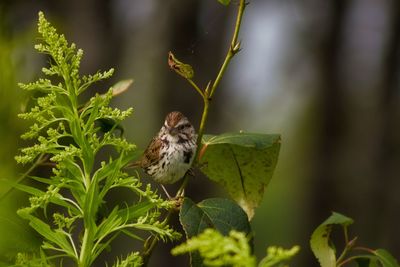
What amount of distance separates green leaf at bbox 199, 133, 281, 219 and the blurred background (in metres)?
7.27

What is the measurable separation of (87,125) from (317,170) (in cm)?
1211

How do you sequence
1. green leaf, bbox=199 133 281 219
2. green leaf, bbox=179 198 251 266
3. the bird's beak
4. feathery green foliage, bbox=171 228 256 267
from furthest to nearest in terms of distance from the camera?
the bird's beak → green leaf, bbox=199 133 281 219 → green leaf, bbox=179 198 251 266 → feathery green foliage, bbox=171 228 256 267

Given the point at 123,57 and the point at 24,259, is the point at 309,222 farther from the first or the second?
the point at 24,259

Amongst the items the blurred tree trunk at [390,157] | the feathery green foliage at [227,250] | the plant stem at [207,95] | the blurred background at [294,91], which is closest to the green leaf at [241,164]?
the plant stem at [207,95]

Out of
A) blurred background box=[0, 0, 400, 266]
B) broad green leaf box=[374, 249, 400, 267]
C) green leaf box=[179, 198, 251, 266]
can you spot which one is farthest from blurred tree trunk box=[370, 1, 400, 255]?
green leaf box=[179, 198, 251, 266]

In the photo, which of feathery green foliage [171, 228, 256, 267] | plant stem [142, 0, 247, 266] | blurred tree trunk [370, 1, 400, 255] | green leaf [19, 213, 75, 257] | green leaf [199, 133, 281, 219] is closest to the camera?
feathery green foliage [171, 228, 256, 267]

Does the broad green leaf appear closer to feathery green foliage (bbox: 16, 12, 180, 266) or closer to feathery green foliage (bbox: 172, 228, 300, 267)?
feathery green foliage (bbox: 16, 12, 180, 266)

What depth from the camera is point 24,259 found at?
117 cm

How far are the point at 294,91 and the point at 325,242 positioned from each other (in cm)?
1329

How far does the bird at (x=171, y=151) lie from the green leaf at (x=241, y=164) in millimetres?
1710

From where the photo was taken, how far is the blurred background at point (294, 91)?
9.74 metres

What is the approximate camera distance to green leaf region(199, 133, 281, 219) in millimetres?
1797

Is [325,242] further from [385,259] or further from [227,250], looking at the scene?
[227,250]

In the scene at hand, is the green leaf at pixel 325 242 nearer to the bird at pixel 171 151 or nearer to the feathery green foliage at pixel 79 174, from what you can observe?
the feathery green foliage at pixel 79 174
